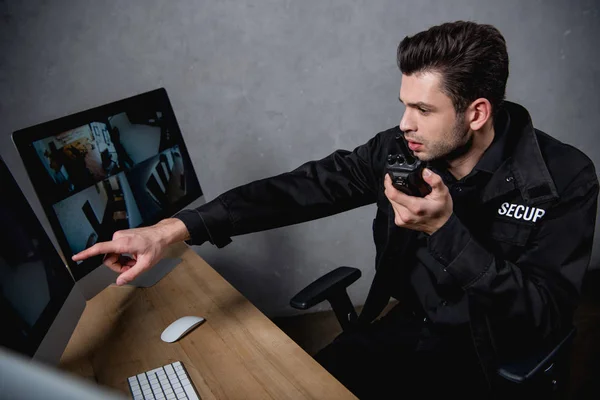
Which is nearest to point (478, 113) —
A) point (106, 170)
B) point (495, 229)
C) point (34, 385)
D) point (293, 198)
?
point (495, 229)

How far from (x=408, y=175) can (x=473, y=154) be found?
1.55ft

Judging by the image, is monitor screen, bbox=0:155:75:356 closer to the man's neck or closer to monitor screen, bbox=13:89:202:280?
monitor screen, bbox=13:89:202:280

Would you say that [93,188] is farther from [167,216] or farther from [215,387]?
[215,387]

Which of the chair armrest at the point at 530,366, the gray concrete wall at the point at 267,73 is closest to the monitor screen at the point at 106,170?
the gray concrete wall at the point at 267,73

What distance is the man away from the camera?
1033 millimetres

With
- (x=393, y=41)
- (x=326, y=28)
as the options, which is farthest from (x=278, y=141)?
(x=393, y=41)

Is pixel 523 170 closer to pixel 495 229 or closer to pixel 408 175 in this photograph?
pixel 495 229

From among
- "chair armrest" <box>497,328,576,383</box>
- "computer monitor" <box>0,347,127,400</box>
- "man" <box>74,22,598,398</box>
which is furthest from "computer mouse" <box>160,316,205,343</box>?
"computer monitor" <box>0,347,127,400</box>

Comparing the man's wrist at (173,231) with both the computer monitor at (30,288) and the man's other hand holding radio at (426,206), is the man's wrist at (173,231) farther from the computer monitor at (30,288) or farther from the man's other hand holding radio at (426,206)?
the man's other hand holding radio at (426,206)

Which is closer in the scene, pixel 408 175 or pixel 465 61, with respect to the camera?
pixel 408 175

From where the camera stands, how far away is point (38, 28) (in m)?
1.72

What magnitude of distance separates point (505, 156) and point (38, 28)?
1608 millimetres

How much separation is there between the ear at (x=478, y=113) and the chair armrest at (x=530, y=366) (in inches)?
21.9

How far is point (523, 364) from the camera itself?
0.99m
